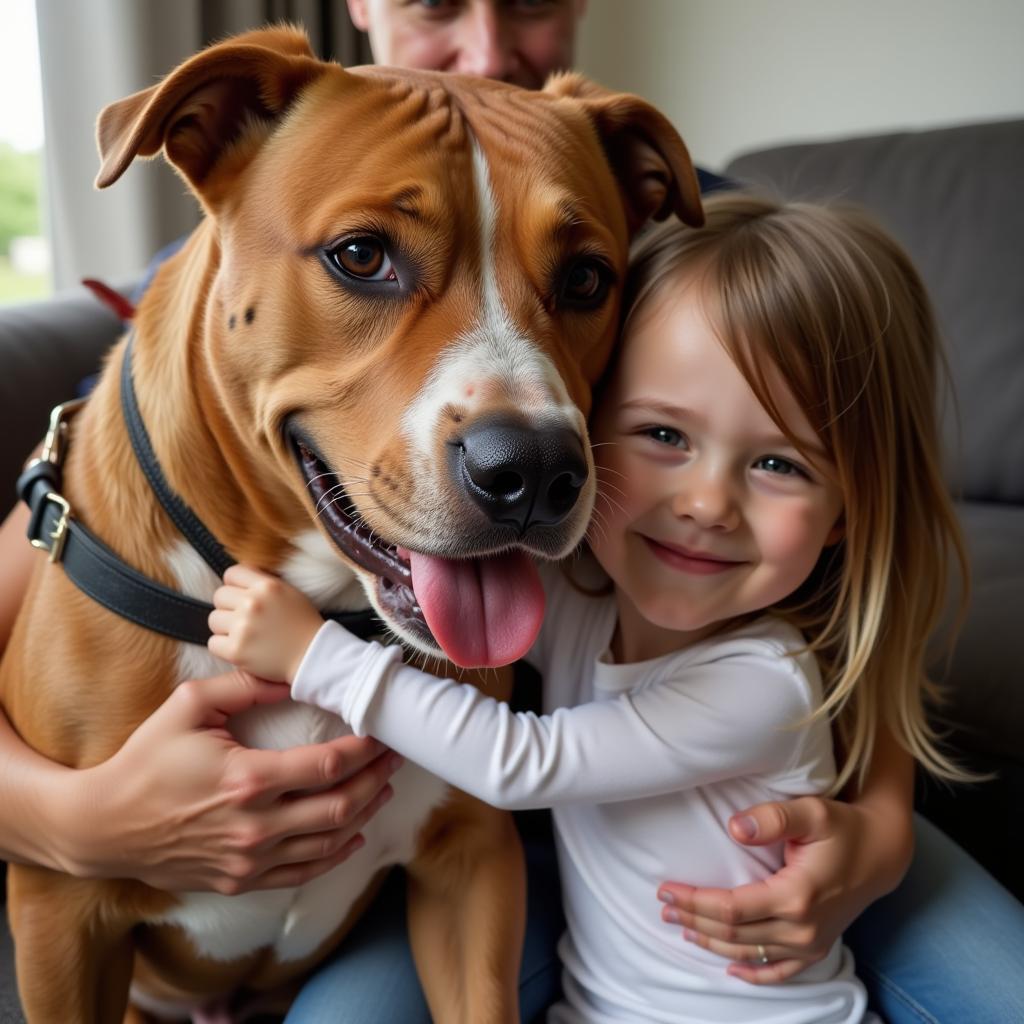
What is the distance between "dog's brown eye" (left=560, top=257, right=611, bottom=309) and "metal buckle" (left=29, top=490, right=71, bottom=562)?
23.1 inches

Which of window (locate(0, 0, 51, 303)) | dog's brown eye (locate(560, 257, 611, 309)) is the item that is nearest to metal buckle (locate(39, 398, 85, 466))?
dog's brown eye (locate(560, 257, 611, 309))

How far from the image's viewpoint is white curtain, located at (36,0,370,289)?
98.3 inches

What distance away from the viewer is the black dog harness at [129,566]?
1097 mm

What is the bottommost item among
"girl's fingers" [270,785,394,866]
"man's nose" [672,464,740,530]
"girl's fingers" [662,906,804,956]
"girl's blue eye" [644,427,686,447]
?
"girl's fingers" [662,906,804,956]

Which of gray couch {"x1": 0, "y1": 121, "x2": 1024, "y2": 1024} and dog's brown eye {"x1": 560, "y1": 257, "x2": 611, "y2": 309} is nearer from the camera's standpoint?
dog's brown eye {"x1": 560, "y1": 257, "x2": 611, "y2": 309}

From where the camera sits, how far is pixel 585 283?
116 centimetres

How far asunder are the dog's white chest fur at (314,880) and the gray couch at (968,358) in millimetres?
347

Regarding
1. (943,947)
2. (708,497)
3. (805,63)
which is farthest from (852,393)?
(805,63)

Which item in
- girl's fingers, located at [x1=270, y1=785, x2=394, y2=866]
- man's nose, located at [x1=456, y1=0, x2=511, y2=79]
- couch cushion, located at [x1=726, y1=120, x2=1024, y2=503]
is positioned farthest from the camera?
couch cushion, located at [x1=726, y1=120, x2=1024, y2=503]

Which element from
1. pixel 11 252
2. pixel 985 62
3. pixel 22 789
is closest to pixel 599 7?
pixel 985 62

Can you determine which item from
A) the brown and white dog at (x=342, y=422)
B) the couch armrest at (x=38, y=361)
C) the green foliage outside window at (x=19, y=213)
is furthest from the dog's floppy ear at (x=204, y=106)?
the green foliage outside window at (x=19, y=213)

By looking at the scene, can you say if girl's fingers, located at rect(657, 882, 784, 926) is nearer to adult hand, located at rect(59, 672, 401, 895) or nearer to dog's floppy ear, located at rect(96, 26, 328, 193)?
adult hand, located at rect(59, 672, 401, 895)

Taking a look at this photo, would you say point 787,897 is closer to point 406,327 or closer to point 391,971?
point 391,971

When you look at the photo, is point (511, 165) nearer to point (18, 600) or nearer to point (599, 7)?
point (18, 600)
